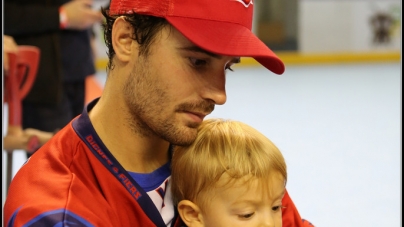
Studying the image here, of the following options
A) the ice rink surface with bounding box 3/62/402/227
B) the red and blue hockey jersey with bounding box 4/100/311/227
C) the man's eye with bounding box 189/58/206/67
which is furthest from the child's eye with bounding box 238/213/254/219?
the ice rink surface with bounding box 3/62/402/227

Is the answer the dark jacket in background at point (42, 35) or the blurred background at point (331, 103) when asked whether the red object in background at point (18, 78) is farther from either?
the blurred background at point (331, 103)

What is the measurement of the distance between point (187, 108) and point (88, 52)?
163 centimetres

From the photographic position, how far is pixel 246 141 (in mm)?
1665

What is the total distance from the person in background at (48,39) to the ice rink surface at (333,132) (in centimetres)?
160

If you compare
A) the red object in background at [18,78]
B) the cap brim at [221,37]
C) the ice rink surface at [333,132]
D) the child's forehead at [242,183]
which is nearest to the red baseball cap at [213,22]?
the cap brim at [221,37]

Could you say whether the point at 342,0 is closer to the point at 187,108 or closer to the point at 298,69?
the point at 298,69

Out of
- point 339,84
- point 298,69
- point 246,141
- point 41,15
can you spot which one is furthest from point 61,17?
point 298,69

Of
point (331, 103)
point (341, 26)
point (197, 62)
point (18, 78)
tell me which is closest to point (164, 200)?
point (197, 62)

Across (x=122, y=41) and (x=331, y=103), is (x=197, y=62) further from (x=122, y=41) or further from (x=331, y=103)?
(x=331, y=103)

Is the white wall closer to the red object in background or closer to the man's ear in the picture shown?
the red object in background

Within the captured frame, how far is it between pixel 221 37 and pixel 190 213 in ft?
1.34

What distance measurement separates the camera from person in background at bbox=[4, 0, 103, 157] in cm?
272

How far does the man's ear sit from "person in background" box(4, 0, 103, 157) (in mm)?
1217

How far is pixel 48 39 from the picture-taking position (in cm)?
280
